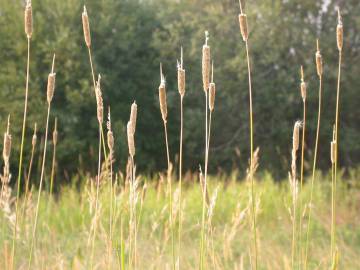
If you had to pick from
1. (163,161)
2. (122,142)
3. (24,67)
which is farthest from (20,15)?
(163,161)

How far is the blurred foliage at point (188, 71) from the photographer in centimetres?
1412

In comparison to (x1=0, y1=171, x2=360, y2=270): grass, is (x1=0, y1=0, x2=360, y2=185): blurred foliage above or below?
above

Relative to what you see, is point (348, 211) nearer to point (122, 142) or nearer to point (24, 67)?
point (122, 142)

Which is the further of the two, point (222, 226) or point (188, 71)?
point (188, 71)

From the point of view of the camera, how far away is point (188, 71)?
52.3 feet

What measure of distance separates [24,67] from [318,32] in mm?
6517

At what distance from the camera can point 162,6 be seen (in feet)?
54.4

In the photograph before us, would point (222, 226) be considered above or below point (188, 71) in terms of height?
below

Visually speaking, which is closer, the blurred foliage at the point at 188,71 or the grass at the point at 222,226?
the grass at the point at 222,226

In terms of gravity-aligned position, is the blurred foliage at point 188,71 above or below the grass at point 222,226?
above

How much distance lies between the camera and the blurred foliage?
1412 centimetres

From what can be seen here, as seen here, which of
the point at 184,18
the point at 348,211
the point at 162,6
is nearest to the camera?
the point at 348,211

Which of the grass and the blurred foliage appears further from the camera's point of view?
the blurred foliage

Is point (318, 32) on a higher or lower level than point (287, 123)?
higher
